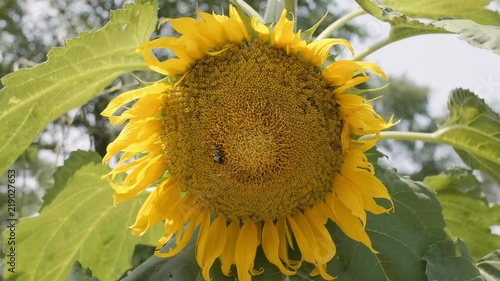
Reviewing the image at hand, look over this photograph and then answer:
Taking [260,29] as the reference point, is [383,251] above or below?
below

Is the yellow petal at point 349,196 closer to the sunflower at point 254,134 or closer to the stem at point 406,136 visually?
the sunflower at point 254,134

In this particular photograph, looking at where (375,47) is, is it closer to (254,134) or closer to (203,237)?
(254,134)

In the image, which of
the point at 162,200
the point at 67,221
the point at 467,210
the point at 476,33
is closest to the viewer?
the point at 476,33

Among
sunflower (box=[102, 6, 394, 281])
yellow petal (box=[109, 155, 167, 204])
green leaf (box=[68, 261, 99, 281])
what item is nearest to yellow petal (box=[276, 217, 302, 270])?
sunflower (box=[102, 6, 394, 281])

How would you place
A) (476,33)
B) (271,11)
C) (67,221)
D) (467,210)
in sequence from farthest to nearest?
(467,210)
(67,221)
(271,11)
(476,33)

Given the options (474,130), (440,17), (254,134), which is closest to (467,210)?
(474,130)

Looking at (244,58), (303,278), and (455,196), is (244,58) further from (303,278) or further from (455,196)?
(455,196)

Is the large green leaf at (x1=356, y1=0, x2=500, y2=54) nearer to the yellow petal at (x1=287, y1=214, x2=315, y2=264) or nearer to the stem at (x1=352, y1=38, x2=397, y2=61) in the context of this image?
the stem at (x1=352, y1=38, x2=397, y2=61)
